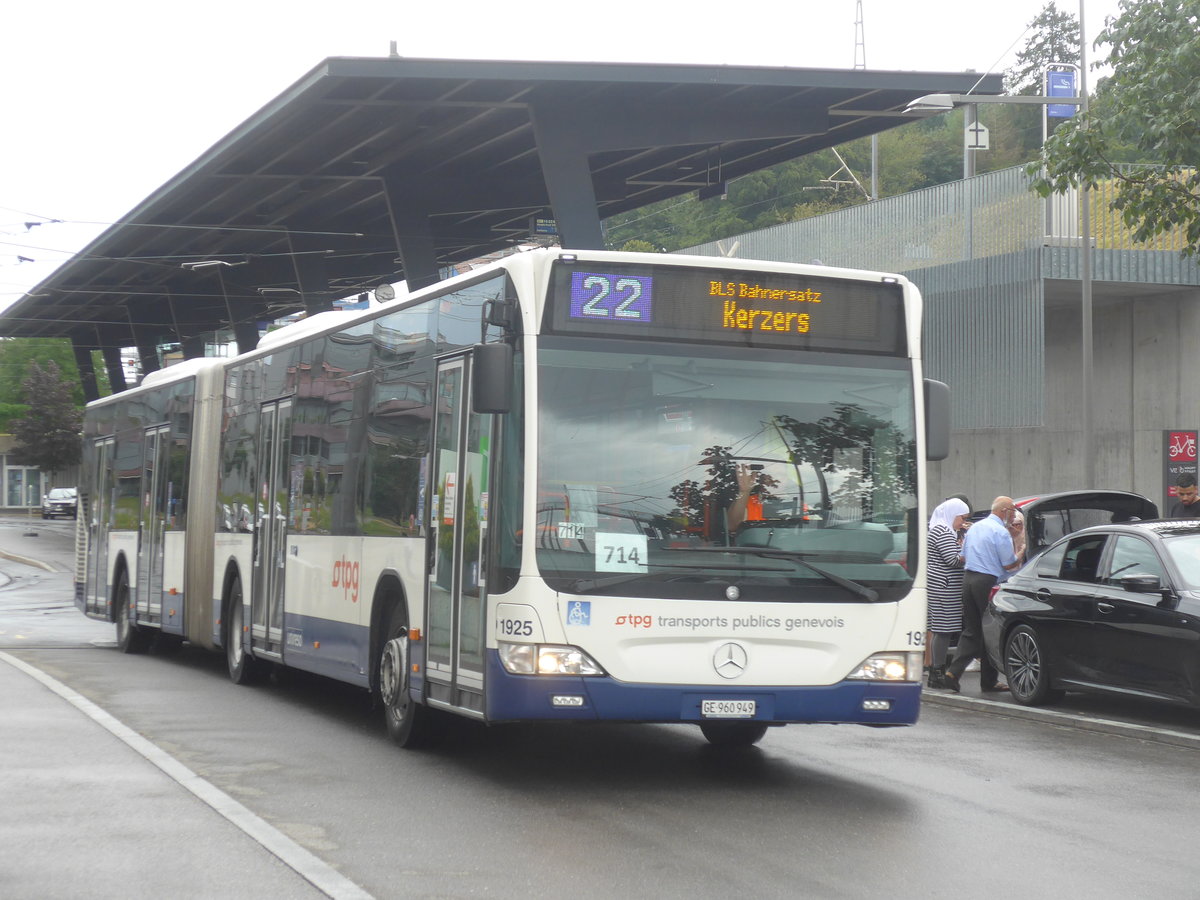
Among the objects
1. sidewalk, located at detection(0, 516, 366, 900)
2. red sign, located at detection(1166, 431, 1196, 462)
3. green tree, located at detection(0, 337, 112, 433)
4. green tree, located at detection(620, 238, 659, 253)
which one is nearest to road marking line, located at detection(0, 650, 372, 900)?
sidewalk, located at detection(0, 516, 366, 900)

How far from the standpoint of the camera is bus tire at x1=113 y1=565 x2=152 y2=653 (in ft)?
67.5

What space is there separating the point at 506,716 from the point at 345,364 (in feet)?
14.5

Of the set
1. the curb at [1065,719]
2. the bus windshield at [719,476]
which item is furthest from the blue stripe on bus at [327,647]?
the curb at [1065,719]

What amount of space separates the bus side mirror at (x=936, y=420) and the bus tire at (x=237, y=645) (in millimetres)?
7751

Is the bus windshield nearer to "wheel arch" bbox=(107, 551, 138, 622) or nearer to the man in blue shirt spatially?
the man in blue shirt

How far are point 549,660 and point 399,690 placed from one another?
2313mm

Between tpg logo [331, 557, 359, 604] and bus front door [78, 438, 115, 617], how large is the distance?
31.8 feet

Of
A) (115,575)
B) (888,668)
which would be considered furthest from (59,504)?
(888,668)

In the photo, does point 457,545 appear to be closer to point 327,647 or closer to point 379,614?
point 379,614

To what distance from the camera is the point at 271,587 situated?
14852 millimetres

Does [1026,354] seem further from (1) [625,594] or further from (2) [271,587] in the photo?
→ (1) [625,594]

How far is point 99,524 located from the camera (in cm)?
2241

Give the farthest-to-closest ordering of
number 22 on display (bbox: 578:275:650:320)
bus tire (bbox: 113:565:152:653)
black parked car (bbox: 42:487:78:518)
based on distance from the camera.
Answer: black parked car (bbox: 42:487:78:518) < bus tire (bbox: 113:565:152:653) < number 22 on display (bbox: 578:275:650:320)

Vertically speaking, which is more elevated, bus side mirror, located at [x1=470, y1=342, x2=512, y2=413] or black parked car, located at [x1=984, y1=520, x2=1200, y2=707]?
bus side mirror, located at [x1=470, y1=342, x2=512, y2=413]
